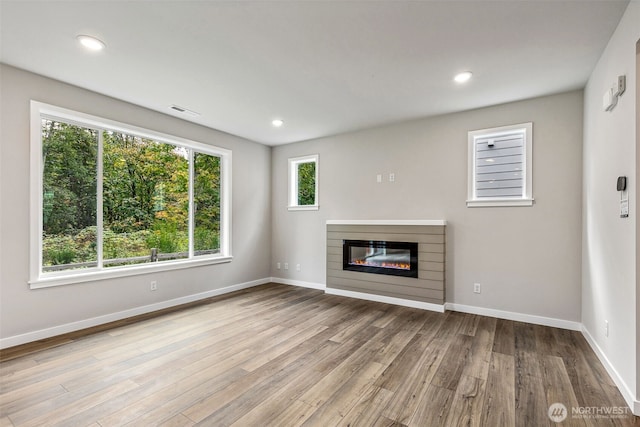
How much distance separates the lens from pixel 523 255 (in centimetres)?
364

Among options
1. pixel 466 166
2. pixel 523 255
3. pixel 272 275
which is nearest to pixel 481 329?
pixel 523 255

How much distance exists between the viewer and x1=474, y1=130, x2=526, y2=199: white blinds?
375cm

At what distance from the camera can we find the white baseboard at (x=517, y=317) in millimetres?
3395

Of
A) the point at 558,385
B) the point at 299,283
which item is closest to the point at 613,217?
the point at 558,385

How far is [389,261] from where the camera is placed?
181 inches

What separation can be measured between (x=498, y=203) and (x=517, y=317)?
56.1 inches

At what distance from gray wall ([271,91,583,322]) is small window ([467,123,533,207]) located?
87 millimetres

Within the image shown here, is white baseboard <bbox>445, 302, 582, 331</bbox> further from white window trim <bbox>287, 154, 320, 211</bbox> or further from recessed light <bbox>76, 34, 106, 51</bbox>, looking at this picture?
recessed light <bbox>76, 34, 106, 51</bbox>

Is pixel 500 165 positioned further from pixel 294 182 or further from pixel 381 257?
pixel 294 182

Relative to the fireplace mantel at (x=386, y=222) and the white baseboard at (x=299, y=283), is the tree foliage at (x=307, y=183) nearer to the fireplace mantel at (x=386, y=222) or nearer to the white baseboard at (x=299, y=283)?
the fireplace mantel at (x=386, y=222)

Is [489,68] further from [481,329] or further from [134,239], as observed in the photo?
[134,239]

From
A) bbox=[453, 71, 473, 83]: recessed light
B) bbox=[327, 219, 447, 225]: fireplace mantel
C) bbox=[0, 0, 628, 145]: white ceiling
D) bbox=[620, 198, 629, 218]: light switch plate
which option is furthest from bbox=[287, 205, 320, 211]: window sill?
bbox=[620, 198, 629, 218]: light switch plate

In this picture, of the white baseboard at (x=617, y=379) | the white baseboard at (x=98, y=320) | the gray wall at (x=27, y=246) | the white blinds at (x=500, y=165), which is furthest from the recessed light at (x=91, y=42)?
the white baseboard at (x=617, y=379)

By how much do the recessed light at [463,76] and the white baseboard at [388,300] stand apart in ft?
9.22
